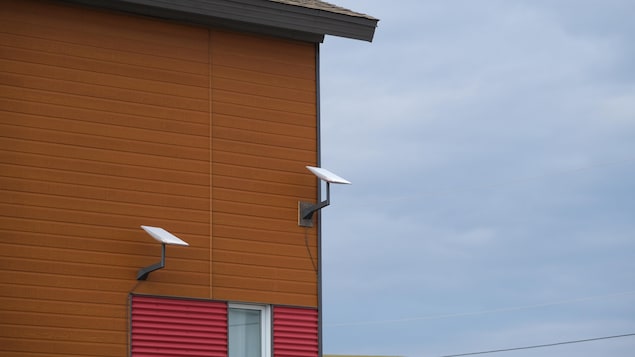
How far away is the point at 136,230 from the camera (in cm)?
1555

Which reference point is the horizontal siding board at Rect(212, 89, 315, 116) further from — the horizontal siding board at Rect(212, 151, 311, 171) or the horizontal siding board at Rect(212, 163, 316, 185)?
the horizontal siding board at Rect(212, 163, 316, 185)

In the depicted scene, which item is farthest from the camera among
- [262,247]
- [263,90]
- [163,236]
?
[263,90]

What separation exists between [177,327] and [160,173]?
Result: 204 centimetres

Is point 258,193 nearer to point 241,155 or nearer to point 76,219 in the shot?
point 241,155

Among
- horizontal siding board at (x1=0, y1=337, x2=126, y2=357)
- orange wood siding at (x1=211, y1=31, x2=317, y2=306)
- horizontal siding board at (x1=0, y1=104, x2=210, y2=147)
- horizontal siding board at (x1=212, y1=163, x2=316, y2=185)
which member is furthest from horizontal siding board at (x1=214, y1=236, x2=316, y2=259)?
horizontal siding board at (x1=0, y1=337, x2=126, y2=357)

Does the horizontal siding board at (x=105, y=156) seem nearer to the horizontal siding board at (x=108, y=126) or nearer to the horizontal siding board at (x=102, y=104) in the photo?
the horizontal siding board at (x=108, y=126)

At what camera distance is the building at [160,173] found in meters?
14.9

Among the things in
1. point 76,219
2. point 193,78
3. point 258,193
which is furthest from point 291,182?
point 76,219

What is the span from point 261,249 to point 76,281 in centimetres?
267

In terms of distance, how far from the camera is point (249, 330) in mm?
16375

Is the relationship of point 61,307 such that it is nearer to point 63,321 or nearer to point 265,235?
point 63,321

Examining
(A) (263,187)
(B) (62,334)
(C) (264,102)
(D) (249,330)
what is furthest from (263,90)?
(B) (62,334)

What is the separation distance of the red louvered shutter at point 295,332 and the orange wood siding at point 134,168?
0.74ft

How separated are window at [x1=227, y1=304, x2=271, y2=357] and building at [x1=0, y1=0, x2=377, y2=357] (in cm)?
2
